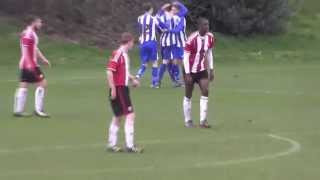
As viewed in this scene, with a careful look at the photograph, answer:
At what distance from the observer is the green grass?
37.8 ft

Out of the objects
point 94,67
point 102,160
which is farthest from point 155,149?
point 94,67

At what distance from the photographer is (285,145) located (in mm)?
13609

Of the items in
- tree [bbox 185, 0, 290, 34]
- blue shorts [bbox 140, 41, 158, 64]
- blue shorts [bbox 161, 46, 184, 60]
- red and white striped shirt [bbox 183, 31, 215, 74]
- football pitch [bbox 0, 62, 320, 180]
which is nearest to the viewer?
football pitch [bbox 0, 62, 320, 180]

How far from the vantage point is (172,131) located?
50.0 ft

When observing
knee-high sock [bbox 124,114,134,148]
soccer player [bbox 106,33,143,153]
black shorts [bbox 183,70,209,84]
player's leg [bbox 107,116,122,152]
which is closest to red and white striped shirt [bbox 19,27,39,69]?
black shorts [bbox 183,70,209,84]

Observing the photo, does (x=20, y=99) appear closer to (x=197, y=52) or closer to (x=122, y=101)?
(x=197, y=52)

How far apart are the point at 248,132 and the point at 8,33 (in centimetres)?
2008

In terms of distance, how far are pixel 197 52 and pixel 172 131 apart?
154cm

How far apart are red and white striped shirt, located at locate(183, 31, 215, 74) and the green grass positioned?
1107 mm

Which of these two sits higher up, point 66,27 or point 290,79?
point 66,27

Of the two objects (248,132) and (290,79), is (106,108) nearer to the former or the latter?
(248,132)

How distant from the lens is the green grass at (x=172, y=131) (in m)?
11.5

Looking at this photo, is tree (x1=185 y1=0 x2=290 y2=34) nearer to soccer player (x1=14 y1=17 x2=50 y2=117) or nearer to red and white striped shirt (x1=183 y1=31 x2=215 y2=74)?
soccer player (x1=14 y1=17 x2=50 y2=117)

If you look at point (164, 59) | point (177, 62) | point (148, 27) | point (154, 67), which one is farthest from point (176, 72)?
point (148, 27)
